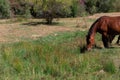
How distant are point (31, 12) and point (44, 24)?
6348 mm

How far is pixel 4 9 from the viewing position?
26.3m

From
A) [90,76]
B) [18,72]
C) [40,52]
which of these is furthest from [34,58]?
[90,76]

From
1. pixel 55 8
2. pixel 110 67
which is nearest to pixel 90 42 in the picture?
pixel 110 67

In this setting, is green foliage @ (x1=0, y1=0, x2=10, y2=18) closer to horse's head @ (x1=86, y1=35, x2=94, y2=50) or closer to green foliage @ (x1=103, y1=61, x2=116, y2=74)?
horse's head @ (x1=86, y1=35, x2=94, y2=50)

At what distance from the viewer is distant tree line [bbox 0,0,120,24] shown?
22783 mm

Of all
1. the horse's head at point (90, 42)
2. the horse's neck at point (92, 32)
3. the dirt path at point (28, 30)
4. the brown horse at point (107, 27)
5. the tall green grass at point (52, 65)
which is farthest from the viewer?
the dirt path at point (28, 30)

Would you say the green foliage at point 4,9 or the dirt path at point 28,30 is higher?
the dirt path at point 28,30

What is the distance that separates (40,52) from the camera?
11180mm

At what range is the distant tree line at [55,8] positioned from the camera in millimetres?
22783

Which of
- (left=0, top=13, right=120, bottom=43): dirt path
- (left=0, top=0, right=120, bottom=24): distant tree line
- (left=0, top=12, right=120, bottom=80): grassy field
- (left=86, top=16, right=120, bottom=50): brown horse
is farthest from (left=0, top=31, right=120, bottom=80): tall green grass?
(left=0, top=0, right=120, bottom=24): distant tree line

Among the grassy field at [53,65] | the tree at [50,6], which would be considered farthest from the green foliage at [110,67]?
the tree at [50,6]

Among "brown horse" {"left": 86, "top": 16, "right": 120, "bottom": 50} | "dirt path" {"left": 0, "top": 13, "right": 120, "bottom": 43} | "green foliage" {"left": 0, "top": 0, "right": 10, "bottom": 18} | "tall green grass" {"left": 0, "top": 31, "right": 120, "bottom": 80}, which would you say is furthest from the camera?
"green foliage" {"left": 0, "top": 0, "right": 10, "bottom": 18}

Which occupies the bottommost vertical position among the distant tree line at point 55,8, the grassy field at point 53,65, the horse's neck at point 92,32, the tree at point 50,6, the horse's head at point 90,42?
the distant tree line at point 55,8

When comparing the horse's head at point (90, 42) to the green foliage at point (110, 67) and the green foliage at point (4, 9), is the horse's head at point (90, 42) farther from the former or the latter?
the green foliage at point (4, 9)
